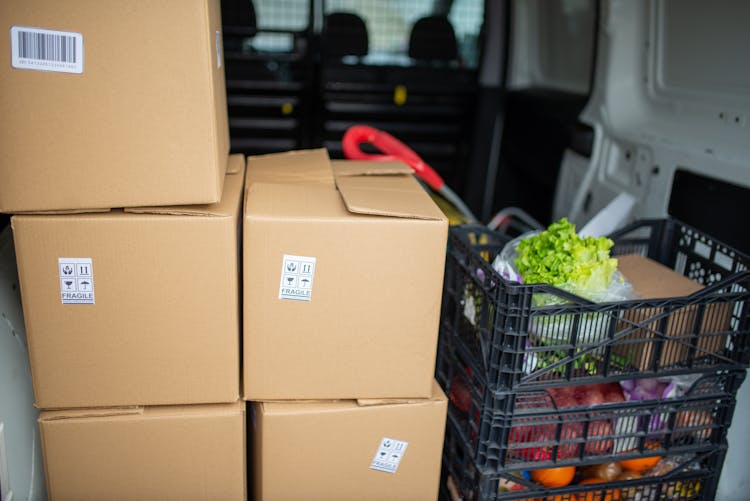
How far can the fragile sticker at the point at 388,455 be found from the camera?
5.27ft

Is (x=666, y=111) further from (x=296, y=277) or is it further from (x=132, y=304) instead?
(x=132, y=304)

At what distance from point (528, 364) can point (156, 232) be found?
82 centimetres

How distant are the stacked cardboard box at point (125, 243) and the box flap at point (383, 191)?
0.26 metres

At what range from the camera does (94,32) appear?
4.10ft

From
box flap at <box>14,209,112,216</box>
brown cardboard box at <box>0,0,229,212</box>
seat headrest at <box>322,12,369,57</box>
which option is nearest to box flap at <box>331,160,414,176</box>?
brown cardboard box at <box>0,0,229,212</box>

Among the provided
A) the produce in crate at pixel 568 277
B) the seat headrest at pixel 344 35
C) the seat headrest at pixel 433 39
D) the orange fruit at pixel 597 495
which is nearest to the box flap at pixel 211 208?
the produce in crate at pixel 568 277

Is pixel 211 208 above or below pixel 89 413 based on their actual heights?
above

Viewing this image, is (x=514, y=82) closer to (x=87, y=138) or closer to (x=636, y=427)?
(x=636, y=427)

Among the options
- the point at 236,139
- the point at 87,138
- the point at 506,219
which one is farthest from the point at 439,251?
the point at 236,139

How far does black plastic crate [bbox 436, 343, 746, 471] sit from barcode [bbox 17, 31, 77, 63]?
1.06 m

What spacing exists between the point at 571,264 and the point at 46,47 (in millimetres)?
1123

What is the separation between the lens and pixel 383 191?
5.33 feet

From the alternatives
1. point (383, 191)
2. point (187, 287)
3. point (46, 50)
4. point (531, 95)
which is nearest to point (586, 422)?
point (383, 191)

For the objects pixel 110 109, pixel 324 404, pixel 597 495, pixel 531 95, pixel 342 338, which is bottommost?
pixel 597 495
